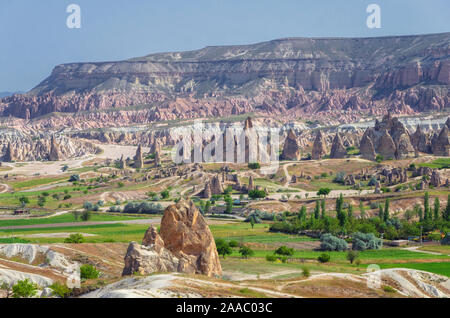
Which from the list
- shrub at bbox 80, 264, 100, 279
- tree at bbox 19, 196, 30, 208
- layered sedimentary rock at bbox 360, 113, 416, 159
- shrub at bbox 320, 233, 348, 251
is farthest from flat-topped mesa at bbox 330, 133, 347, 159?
shrub at bbox 80, 264, 100, 279

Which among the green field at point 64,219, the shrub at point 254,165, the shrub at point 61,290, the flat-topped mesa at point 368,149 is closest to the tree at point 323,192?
the green field at point 64,219

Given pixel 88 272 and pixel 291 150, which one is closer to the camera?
pixel 88 272

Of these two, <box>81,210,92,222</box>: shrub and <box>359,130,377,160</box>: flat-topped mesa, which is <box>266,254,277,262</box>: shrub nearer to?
<box>81,210,92,222</box>: shrub

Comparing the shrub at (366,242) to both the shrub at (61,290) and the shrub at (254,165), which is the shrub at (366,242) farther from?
the shrub at (254,165)

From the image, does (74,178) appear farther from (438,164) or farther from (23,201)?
(438,164)

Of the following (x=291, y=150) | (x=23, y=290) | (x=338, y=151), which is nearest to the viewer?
(x=23, y=290)

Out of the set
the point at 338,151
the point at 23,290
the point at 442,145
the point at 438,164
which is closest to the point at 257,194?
the point at 438,164

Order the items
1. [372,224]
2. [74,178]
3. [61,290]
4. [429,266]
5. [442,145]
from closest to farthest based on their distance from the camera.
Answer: [61,290] → [429,266] → [372,224] → [442,145] → [74,178]
